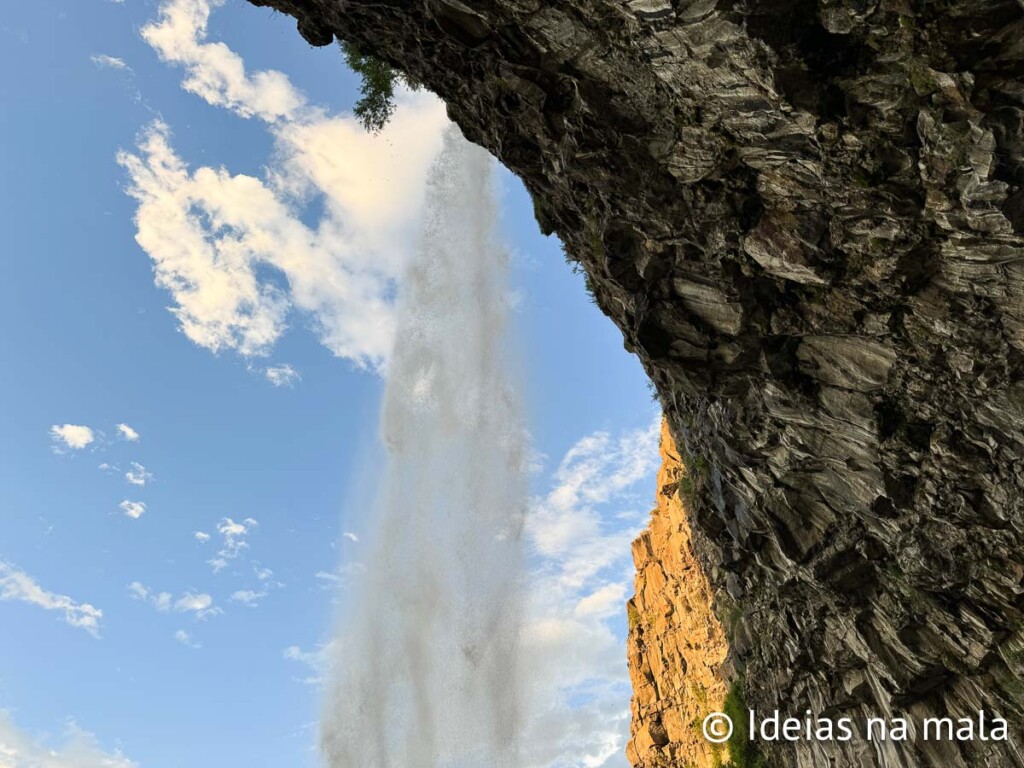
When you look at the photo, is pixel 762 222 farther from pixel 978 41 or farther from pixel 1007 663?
pixel 1007 663

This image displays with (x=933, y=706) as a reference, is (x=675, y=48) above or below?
above

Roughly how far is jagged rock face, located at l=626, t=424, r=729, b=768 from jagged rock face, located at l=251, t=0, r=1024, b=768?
1582 centimetres

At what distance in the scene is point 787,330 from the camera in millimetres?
12055

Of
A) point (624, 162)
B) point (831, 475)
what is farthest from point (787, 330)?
point (624, 162)

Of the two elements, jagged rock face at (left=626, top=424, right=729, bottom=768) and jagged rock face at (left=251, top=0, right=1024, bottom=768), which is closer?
jagged rock face at (left=251, top=0, right=1024, bottom=768)

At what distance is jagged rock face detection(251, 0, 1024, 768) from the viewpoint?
8844mm

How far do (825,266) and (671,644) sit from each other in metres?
28.9

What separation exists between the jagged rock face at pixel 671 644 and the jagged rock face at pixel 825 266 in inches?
623

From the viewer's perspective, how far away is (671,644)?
33.8 metres

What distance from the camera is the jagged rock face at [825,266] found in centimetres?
884

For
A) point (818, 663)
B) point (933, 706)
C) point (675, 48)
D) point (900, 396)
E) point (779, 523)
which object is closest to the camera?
point (675, 48)

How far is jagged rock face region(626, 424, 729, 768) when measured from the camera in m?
30.8

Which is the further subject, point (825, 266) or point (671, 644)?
point (671, 644)

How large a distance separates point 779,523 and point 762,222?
23.9ft
